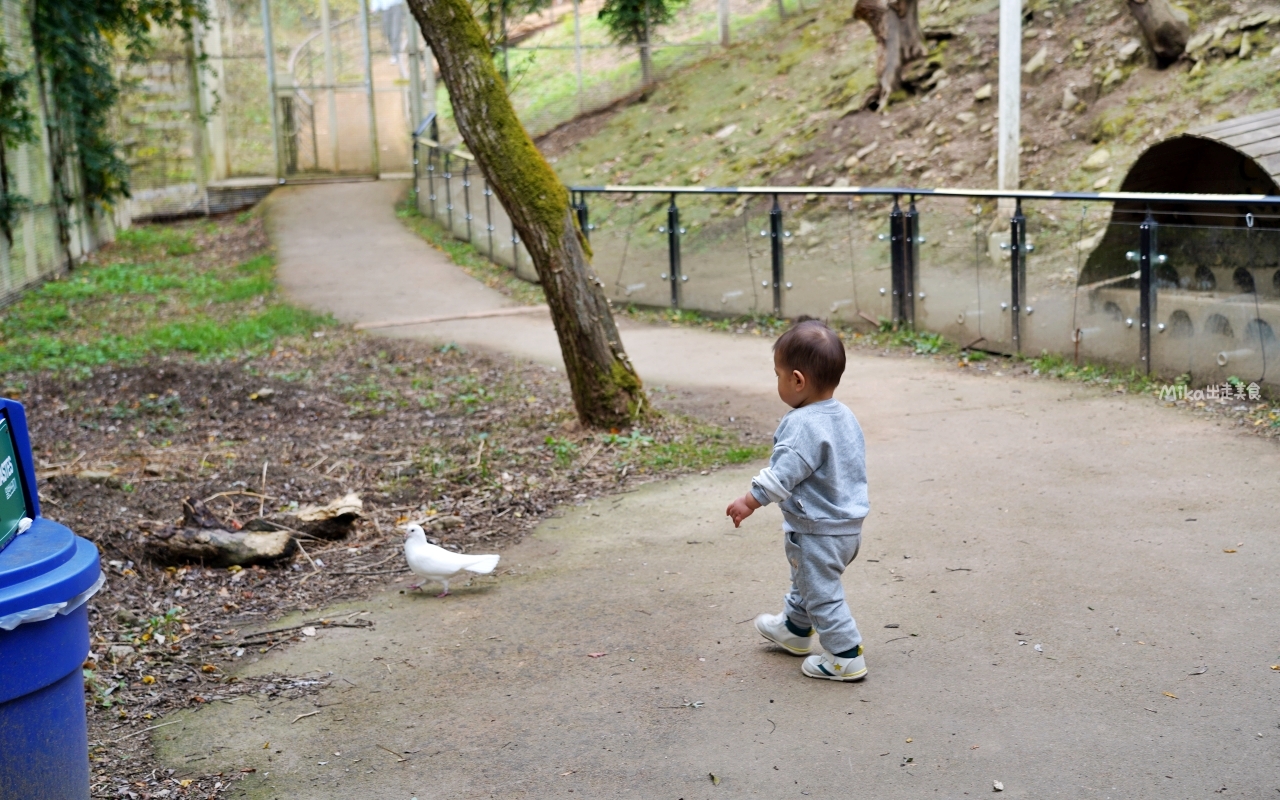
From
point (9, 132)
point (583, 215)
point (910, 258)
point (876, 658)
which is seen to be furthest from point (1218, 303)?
point (9, 132)

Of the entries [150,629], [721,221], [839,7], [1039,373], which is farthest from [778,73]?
[150,629]

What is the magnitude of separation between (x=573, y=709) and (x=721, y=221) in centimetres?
842

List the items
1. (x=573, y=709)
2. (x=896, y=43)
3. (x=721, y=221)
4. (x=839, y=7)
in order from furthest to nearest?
(x=839, y=7) → (x=896, y=43) → (x=721, y=221) → (x=573, y=709)

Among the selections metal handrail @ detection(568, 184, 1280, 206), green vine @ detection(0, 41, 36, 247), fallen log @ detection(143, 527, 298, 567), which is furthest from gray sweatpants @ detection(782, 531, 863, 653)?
green vine @ detection(0, 41, 36, 247)

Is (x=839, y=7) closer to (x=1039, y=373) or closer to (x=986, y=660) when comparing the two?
(x=1039, y=373)

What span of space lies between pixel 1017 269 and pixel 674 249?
4.06m

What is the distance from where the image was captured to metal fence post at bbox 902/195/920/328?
9812 millimetres

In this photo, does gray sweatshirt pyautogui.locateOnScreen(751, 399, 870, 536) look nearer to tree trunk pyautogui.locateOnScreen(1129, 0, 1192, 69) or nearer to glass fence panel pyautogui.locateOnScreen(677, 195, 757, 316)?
glass fence panel pyautogui.locateOnScreen(677, 195, 757, 316)

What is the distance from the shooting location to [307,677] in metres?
4.27

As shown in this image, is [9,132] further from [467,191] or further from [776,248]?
[776,248]

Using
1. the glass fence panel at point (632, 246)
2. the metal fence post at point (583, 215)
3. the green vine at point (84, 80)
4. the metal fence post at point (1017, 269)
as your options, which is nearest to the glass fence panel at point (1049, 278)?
the metal fence post at point (1017, 269)

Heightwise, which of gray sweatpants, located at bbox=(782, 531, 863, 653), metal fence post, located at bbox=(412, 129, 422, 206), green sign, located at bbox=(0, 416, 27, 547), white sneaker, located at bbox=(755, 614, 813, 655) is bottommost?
white sneaker, located at bbox=(755, 614, 813, 655)

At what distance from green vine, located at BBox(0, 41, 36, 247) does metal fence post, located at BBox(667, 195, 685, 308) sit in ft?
27.3

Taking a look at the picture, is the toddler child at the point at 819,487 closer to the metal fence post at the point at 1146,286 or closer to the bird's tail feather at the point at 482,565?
the bird's tail feather at the point at 482,565
